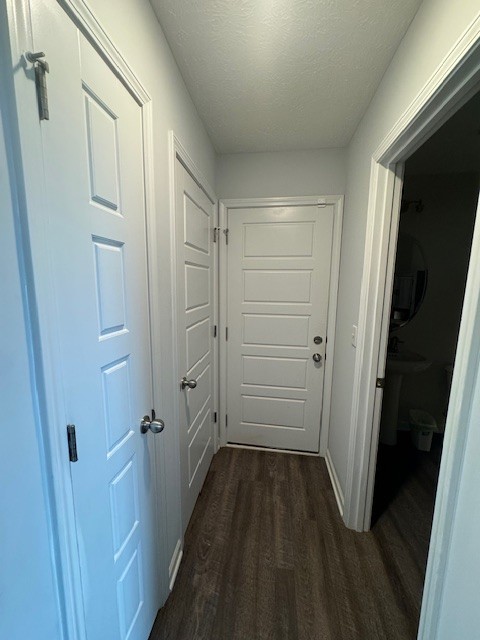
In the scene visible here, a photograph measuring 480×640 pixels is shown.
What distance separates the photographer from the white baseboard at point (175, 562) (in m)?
1.26

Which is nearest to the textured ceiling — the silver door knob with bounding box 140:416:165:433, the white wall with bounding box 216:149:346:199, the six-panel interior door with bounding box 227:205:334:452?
the white wall with bounding box 216:149:346:199

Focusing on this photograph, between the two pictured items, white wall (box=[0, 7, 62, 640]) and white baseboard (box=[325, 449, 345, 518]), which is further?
white baseboard (box=[325, 449, 345, 518])

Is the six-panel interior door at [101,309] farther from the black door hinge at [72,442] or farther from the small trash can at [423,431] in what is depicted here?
the small trash can at [423,431]

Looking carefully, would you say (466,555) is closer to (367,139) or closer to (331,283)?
(331,283)

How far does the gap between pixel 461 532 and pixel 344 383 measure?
45.0 inches

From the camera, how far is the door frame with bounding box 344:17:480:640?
2.23 feet

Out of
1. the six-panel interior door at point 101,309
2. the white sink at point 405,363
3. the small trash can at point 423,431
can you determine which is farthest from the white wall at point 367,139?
the six-panel interior door at point 101,309

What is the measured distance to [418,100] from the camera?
94 cm

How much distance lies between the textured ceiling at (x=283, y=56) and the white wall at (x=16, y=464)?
93cm

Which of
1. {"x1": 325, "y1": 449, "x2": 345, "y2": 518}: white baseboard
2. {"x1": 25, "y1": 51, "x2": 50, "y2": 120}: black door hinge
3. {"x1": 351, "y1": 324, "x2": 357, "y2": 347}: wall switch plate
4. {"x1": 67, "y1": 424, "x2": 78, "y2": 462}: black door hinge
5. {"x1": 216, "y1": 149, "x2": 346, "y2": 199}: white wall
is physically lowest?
{"x1": 325, "y1": 449, "x2": 345, "y2": 518}: white baseboard

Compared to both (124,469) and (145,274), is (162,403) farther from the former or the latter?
(145,274)

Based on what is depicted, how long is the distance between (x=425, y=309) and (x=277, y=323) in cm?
150

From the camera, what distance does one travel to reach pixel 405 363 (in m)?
2.14

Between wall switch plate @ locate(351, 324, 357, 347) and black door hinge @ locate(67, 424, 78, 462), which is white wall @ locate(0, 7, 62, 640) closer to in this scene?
black door hinge @ locate(67, 424, 78, 462)
